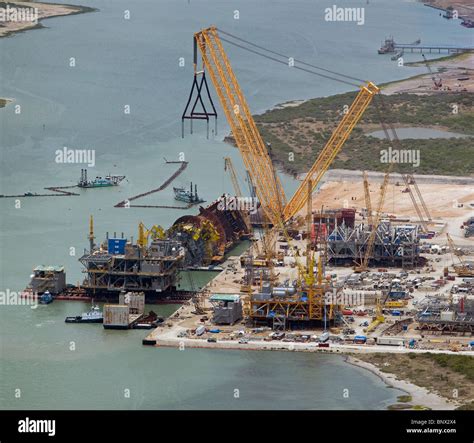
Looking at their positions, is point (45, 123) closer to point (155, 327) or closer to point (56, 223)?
point (56, 223)

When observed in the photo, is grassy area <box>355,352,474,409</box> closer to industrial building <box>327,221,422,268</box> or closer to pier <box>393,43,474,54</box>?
industrial building <box>327,221,422,268</box>

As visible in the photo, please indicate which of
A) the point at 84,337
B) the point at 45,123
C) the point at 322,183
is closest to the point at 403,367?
the point at 84,337

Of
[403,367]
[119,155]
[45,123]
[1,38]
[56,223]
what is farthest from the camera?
[1,38]

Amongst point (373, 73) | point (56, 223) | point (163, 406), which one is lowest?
point (163, 406)

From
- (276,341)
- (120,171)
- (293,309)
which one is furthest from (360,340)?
(120,171)

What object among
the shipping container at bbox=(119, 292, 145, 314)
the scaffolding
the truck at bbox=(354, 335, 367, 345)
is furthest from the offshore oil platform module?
the truck at bbox=(354, 335, 367, 345)

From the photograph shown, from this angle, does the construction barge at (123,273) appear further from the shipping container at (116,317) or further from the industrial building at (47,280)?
the shipping container at (116,317)

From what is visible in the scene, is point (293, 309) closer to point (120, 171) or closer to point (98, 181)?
point (98, 181)
